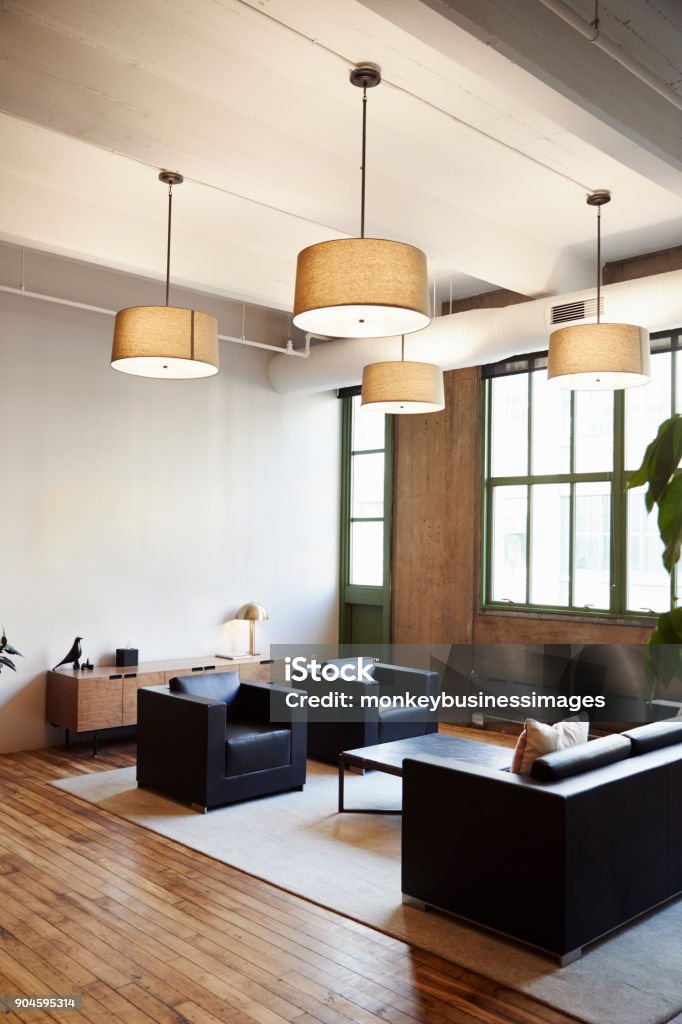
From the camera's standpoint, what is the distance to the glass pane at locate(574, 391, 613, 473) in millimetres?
7531

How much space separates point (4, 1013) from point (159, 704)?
9.35 ft

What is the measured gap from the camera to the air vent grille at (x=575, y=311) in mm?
6266

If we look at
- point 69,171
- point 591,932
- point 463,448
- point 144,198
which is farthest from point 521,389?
point 591,932

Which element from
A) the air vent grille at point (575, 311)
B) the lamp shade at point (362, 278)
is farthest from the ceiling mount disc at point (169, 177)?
the air vent grille at point (575, 311)

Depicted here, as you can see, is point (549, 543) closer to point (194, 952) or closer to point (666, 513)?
point (194, 952)

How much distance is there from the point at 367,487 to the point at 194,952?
6.38 metres

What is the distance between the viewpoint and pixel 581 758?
3797 millimetres

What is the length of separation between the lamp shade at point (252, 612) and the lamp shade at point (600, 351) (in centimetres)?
437

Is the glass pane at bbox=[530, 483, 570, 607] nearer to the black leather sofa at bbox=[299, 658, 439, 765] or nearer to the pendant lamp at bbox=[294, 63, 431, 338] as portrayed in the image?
the black leather sofa at bbox=[299, 658, 439, 765]

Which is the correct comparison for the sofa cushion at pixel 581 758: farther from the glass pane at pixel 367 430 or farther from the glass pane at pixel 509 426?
the glass pane at pixel 367 430

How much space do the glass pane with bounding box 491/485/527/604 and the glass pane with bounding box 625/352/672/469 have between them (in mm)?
1126

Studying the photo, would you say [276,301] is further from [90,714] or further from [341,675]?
[90,714]

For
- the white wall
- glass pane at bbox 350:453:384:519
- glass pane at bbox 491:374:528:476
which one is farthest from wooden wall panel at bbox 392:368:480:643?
the white wall

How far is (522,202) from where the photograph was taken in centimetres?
574
